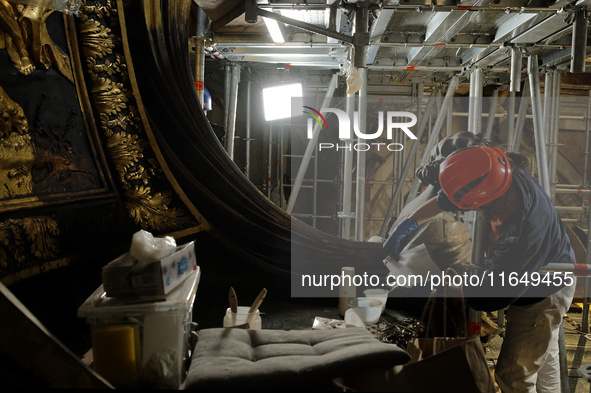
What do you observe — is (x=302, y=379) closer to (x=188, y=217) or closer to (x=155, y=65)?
(x=188, y=217)

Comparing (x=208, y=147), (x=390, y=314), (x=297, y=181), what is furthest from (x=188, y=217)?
(x=297, y=181)

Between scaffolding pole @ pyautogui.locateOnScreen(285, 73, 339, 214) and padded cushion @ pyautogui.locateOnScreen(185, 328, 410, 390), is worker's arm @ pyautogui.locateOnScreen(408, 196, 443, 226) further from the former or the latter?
scaffolding pole @ pyautogui.locateOnScreen(285, 73, 339, 214)

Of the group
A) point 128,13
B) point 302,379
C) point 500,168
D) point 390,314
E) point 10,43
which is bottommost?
point 390,314

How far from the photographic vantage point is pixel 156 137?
1.56m

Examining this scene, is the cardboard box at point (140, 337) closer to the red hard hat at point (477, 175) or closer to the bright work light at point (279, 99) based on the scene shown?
the red hard hat at point (477, 175)

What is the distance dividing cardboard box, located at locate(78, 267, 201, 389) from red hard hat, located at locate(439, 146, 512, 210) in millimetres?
1786

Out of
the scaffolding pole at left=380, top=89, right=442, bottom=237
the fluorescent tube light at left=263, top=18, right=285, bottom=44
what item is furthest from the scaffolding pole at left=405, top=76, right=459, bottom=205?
the fluorescent tube light at left=263, top=18, right=285, bottom=44

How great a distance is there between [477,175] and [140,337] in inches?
74.5

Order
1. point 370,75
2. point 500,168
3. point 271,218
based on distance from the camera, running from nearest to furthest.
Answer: point 271,218 < point 500,168 < point 370,75

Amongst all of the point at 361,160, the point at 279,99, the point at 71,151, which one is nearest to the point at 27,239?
the point at 71,151

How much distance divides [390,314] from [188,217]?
940 mm

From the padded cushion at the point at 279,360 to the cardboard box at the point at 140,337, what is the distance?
2.5 inches

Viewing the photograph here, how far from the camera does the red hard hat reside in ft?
6.94

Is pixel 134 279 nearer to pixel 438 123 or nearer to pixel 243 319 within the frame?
pixel 243 319
